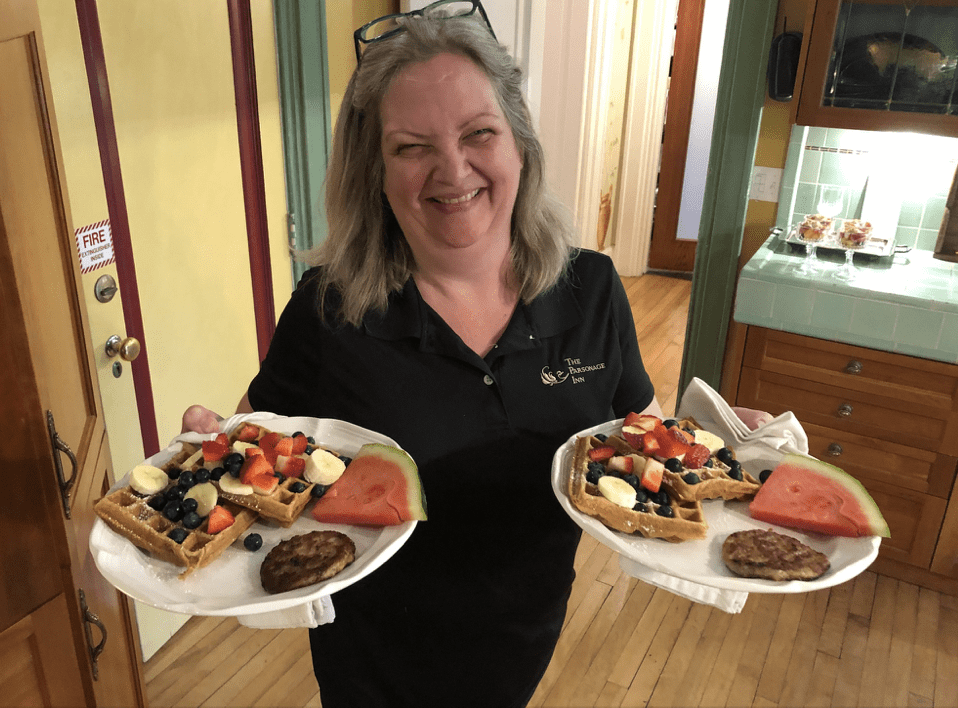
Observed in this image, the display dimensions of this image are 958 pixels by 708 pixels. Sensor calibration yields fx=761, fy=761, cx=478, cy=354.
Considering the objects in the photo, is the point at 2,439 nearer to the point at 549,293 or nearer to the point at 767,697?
the point at 549,293

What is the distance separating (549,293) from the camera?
1.42 metres

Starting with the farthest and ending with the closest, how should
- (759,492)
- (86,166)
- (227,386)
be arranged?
(227,386) < (86,166) < (759,492)

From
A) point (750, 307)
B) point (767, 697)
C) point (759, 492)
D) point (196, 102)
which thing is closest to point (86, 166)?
point (196, 102)

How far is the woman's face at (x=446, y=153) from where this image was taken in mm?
1250

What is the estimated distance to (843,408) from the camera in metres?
2.69

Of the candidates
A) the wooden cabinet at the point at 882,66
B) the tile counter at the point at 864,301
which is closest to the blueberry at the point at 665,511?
the tile counter at the point at 864,301

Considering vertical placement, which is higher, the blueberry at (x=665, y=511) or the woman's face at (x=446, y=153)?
the woman's face at (x=446, y=153)

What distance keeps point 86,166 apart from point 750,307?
214 cm

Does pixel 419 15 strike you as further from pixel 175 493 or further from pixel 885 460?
pixel 885 460

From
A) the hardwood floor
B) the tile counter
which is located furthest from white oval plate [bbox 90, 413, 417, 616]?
the tile counter

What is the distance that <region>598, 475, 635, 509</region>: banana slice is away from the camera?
118 cm

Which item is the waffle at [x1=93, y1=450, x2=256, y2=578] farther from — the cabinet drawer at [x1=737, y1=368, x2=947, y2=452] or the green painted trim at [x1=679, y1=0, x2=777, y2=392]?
the green painted trim at [x1=679, y1=0, x2=777, y2=392]

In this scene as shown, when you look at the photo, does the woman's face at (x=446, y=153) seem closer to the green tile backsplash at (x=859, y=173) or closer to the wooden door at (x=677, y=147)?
the green tile backsplash at (x=859, y=173)

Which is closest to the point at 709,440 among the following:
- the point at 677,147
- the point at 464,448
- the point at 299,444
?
the point at 464,448
